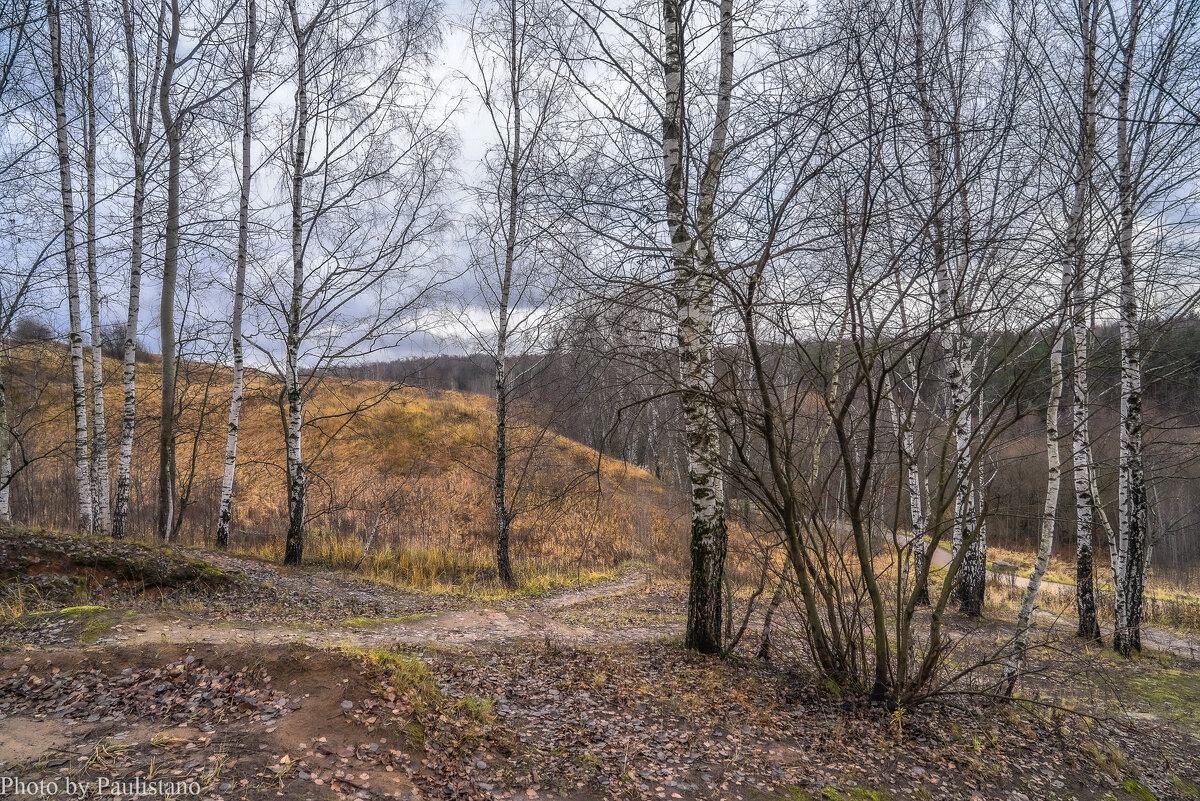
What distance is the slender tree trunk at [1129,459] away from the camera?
7543 mm

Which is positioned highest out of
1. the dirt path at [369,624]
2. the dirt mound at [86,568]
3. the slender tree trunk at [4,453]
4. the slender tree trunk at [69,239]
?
the slender tree trunk at [69,239]

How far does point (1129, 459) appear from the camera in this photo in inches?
318

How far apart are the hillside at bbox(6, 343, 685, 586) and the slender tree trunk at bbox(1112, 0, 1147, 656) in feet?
Result: 26.1

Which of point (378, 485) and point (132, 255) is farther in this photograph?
point (378, 485)

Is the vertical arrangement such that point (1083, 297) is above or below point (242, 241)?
below

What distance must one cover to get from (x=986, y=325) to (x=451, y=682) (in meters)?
5.83

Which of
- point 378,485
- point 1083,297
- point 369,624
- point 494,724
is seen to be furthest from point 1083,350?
point 378,485

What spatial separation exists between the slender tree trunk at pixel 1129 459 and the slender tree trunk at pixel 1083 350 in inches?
15.3

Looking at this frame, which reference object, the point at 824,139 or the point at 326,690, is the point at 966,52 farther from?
the point at 326,690

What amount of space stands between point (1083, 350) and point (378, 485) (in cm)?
1938

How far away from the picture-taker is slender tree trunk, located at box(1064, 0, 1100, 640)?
6113 mm

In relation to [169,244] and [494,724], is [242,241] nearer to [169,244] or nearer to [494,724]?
[169,244]

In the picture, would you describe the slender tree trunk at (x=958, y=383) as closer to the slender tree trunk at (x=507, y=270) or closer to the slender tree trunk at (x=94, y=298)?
the slender tree trunk at (x=507, y=270)

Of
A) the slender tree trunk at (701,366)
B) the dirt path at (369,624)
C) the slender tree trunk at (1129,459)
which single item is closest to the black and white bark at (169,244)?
the dirt path at (369,624)
